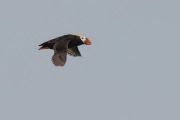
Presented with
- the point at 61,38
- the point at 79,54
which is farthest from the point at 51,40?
the point at 79,54

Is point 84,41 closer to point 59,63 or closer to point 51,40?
point 51,40

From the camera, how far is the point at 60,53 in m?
30.5

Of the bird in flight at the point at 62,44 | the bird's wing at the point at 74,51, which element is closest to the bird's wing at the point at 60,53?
the bird in flight at the point at 62,44

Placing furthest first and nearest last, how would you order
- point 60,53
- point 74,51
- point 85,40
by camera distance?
point 74,51 < point 85,40 < point 60,53

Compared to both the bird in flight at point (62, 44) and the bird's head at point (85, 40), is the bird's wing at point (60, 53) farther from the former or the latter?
the bird's head at point (85, 40)

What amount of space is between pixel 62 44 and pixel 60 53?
139 centimetres

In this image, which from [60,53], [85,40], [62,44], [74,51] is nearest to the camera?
[60,53]

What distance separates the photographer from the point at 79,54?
35688 mm

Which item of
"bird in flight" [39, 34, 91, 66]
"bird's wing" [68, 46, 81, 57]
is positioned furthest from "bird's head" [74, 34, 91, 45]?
"bird's wing" [68, 46, 81, 57]

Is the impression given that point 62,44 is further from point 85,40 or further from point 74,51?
point 74,51

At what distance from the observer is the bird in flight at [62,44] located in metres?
29.8

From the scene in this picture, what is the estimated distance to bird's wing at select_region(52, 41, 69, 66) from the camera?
29.4 meters

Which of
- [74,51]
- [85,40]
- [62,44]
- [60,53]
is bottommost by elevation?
[60,53]

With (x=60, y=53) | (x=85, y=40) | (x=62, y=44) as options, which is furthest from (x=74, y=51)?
(x=60, y=53)
